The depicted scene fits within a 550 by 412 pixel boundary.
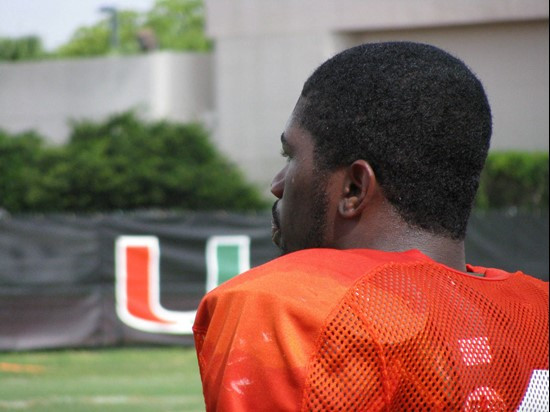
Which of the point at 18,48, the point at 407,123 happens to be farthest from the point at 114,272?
the point at 18,48

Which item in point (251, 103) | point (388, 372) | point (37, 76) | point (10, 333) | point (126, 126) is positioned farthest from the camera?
point (37, 76)

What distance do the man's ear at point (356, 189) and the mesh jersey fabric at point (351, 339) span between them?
85mm

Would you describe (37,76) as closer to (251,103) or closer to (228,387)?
(251,103)

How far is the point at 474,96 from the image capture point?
1.72 meters

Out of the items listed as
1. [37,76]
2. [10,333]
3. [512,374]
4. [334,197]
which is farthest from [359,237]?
[37,76]

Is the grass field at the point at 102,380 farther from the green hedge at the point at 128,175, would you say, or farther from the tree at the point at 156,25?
the tree at the point at 156,25

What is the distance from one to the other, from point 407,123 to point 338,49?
45.2ft

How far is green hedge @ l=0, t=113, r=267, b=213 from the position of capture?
68.4 ft

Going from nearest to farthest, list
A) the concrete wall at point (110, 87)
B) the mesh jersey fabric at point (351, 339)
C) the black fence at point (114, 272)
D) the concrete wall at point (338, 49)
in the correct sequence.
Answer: the mesh jersey fabric at point (351, 339), the concrete wall at point (338, 49), the black fence at point (114, 272), the concrete wall at point (110, 87)

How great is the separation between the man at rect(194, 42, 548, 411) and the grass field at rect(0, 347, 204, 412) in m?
6.64

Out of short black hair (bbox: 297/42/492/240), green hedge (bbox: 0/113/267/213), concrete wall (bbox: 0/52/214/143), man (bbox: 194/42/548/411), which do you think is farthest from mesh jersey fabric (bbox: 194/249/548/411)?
concrete wall (bbox: 0/52/214/143)

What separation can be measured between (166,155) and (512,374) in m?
20.3

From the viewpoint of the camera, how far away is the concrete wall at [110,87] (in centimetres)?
Result: 2470

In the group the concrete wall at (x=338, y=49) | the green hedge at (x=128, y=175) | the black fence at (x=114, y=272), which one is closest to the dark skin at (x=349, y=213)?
the concrete wall at (x=338, y=49)
